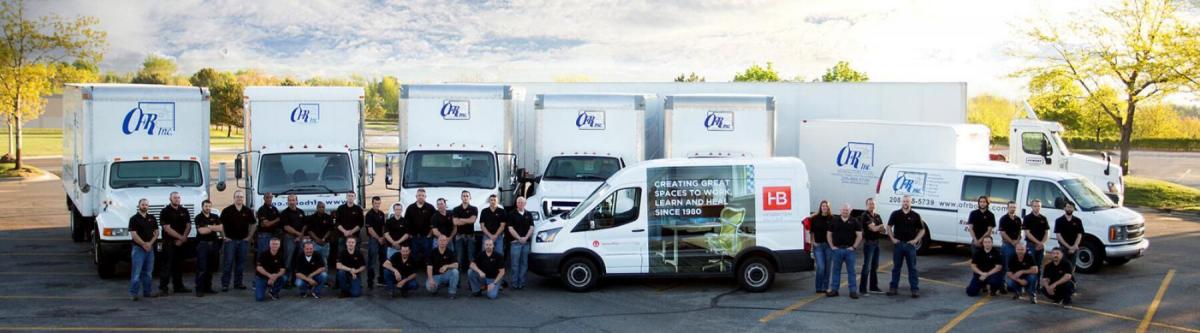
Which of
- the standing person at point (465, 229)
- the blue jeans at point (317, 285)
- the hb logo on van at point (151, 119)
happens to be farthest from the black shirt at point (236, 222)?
the hb logo on van at point (151, 119)

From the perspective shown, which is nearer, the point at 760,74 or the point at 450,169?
the point at 450,169

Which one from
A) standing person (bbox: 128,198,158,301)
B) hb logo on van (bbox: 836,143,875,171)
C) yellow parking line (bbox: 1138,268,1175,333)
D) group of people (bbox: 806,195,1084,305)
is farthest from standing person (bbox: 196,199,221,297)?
hb logo on van (bbox: 836,143,875,171)

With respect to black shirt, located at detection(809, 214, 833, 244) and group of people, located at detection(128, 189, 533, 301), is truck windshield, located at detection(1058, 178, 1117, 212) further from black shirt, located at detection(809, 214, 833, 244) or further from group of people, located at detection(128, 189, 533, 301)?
group of people, located at detection(128, 189, 533, 301)

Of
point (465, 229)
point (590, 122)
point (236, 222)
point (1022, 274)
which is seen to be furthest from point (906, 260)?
point (236, 222)

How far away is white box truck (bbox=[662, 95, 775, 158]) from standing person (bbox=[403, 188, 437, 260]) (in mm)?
6557

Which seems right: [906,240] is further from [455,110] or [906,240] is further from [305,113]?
[305,113]

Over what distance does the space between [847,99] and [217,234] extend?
15347 millimetres

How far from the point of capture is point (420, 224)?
16.7 meters

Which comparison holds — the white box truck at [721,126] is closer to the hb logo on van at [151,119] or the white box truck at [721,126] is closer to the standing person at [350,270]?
the standing person at [350,270]

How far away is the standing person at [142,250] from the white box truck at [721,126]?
10.3 meters

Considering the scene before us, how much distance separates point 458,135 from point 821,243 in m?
7.73

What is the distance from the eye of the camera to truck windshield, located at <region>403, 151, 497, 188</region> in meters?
19.3

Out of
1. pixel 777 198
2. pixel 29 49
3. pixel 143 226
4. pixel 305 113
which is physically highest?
pixel 29 49

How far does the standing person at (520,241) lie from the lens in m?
16.1
